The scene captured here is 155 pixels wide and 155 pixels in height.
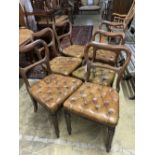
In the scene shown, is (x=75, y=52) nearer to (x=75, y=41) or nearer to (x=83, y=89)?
(x=83, y=89)

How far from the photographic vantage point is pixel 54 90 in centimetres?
146

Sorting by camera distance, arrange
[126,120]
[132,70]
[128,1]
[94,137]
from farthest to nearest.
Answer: [128,1]
[132,70]
[126,120]
[94,137]

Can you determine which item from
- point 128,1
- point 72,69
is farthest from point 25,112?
point 128,1

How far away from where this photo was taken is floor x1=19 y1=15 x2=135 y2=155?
143 cm

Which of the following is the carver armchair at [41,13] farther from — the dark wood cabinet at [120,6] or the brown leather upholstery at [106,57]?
the brown leather upholstery at [106,57]

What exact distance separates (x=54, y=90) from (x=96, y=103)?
0.42 metres

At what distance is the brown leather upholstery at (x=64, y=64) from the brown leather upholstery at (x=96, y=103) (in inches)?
15.6

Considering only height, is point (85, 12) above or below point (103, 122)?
above

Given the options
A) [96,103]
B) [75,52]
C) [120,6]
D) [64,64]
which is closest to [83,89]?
[96,103]

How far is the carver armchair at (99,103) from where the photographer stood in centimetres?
119
